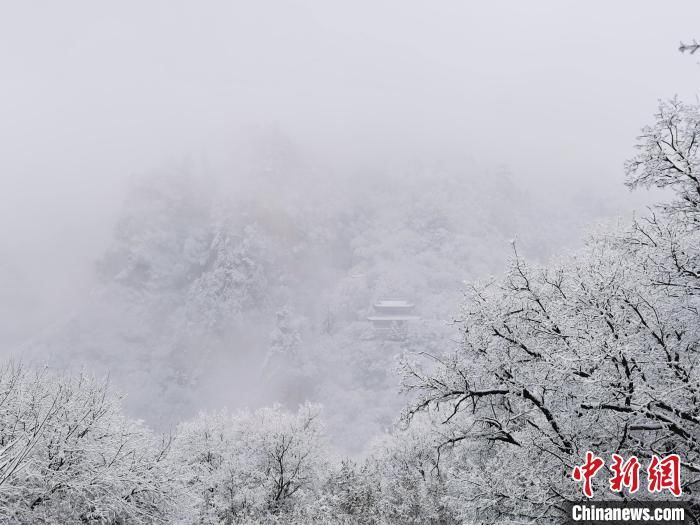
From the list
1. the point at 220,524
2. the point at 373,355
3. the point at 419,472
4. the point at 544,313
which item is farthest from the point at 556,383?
the point at 373,355

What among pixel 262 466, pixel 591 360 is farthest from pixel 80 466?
pixel 262 466

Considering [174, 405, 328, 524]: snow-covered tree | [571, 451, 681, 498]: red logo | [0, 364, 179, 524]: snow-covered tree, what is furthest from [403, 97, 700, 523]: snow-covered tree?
[174, 405, 328, 524]: snow-covered tree

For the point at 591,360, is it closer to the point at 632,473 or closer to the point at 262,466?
the point at 632,473

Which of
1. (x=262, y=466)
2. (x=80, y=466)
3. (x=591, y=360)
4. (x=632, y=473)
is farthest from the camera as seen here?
(x=262, y=466)

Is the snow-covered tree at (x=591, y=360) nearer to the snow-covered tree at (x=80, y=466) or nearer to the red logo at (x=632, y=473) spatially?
the red logo at (x=632, y=473)

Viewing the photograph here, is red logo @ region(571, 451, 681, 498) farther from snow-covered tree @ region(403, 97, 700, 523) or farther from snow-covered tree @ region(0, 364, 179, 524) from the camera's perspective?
snow-covered tree @ region(0, 364, 179, 524)

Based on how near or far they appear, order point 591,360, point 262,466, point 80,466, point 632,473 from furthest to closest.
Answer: point 262,466
point 80,466
point 632,473
point 591,360

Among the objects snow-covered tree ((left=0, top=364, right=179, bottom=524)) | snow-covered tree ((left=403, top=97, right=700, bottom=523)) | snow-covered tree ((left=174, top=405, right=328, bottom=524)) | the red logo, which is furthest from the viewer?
snow-covered tree ((left=174, top=405, right=328, bottom=524))

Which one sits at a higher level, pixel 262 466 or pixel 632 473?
pixel 262 466

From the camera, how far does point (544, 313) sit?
36.5 ft

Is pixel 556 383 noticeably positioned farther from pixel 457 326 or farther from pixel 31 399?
pixel 31 399

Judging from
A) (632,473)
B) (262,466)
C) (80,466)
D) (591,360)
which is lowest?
(80,466)

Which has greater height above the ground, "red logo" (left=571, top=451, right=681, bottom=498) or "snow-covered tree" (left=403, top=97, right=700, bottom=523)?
"snow-covered tree" (left=403, top=97, right=700, bottom=523)

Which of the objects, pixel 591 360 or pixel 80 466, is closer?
pixel 591 360
